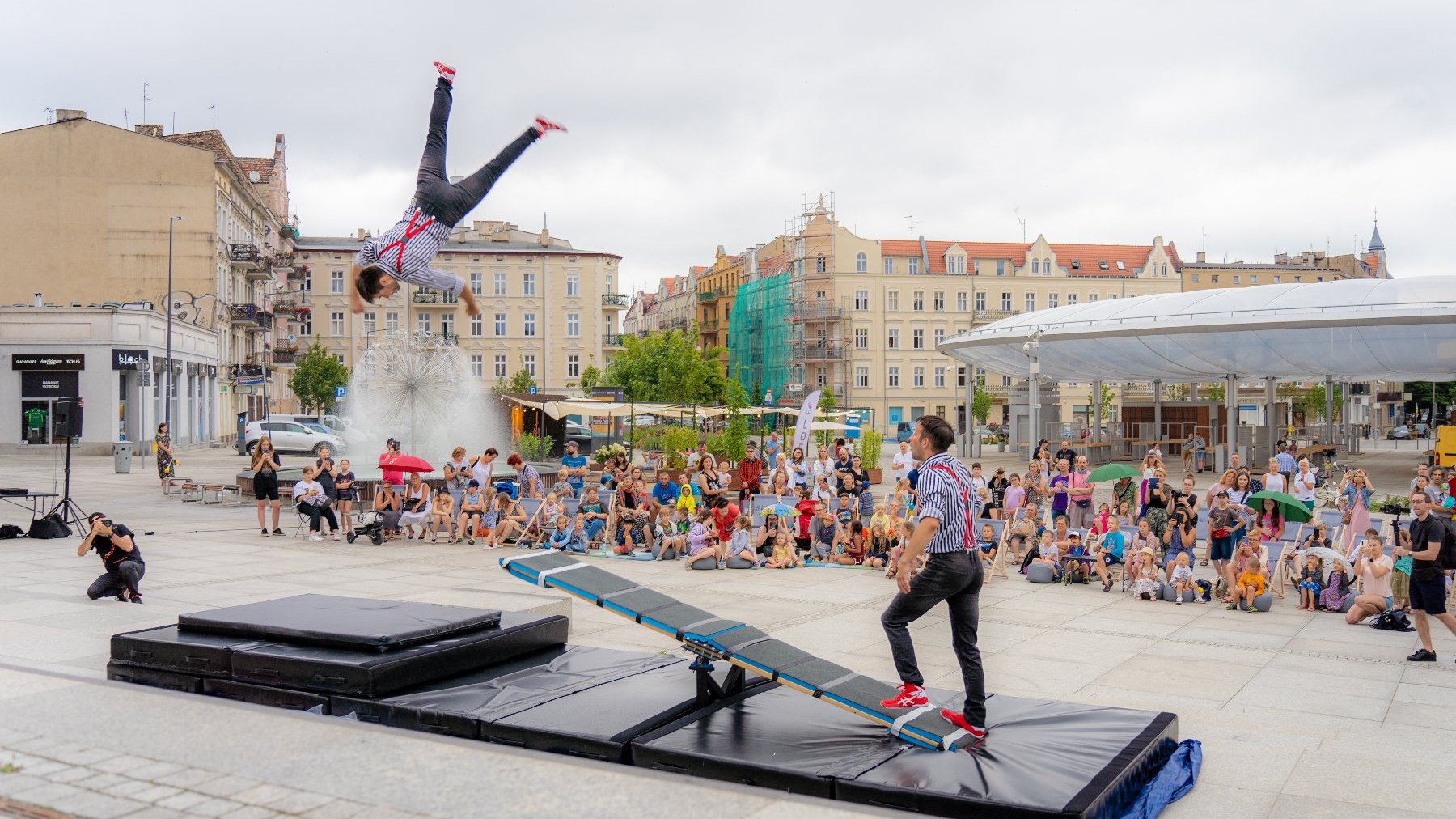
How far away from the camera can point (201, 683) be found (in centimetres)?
817

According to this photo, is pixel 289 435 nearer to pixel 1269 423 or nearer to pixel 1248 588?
pixel 1269 423

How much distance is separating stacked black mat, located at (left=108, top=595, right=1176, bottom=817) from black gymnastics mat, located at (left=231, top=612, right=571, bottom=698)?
1cm

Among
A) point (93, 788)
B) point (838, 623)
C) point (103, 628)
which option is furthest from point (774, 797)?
point (103, 628)

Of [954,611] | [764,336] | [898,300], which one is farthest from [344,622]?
[764,336]

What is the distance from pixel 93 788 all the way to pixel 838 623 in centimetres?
757

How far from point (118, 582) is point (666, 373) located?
2096 inches

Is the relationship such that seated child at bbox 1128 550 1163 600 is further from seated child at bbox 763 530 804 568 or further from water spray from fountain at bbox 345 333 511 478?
water spray from fountain at bbox 345 333 511 478

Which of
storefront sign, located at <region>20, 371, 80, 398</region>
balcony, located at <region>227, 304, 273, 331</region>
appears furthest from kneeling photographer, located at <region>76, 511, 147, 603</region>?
balcony, located at <region>227, 304, 273, 331</region>

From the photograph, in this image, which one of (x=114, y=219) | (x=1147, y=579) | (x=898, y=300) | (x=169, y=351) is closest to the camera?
(x=1147, y=579)

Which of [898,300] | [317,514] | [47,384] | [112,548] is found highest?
[898,300]

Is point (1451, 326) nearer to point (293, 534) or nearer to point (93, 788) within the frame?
point (293, 534)

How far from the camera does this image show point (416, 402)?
27938 mm

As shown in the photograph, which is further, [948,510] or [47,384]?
[47,384]

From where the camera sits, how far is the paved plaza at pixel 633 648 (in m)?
5.72
